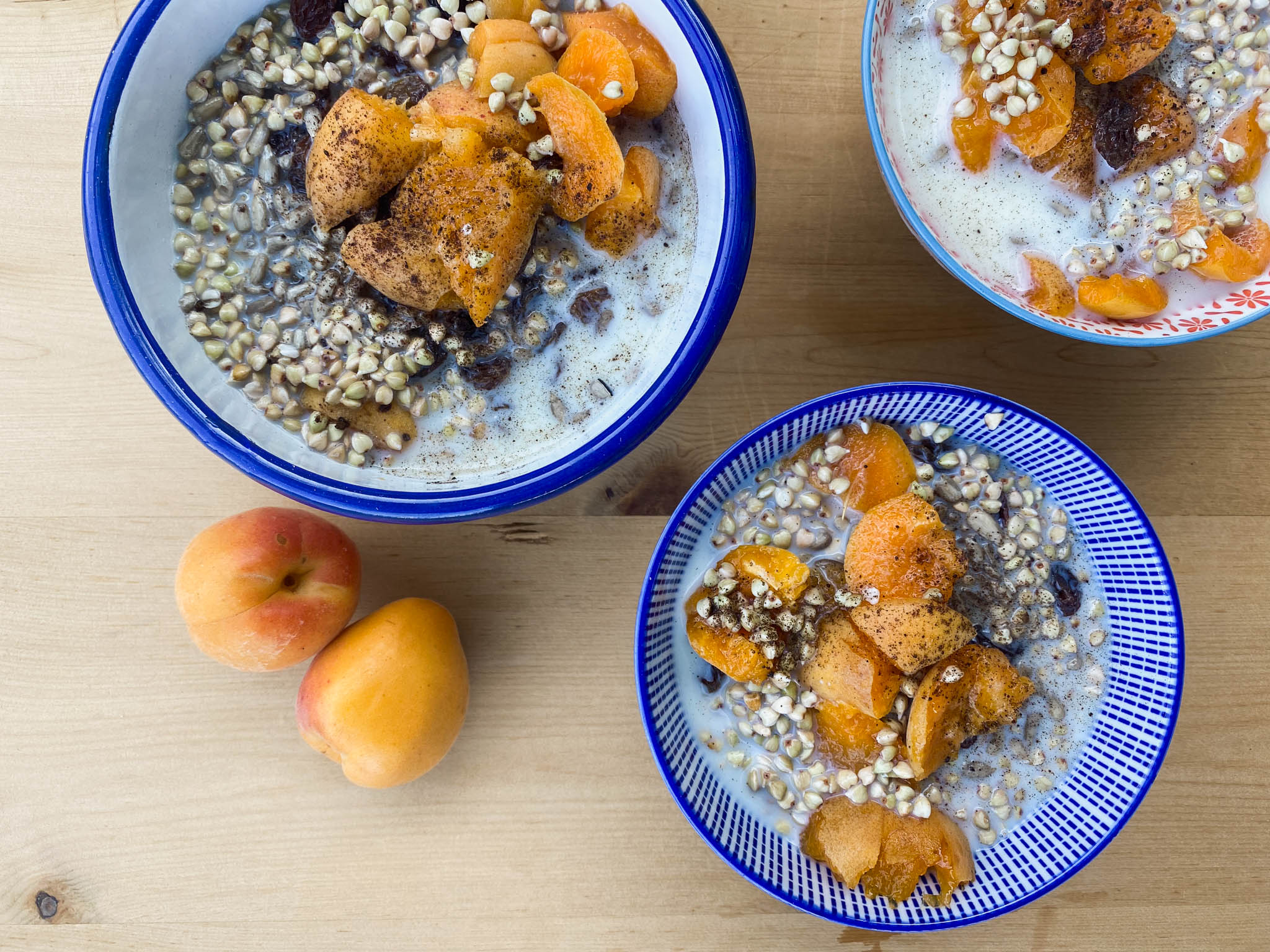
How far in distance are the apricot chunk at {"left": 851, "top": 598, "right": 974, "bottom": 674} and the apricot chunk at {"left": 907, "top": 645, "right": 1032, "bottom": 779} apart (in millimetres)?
29

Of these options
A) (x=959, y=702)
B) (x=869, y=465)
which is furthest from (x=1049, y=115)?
(x=959, y=702)

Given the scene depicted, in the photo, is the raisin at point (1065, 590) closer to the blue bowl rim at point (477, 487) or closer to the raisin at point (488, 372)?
the blue bowl rim at point (477, 487)

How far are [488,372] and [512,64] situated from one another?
0.28 metres

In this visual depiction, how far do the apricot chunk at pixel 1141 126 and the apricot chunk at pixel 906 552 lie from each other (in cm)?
40

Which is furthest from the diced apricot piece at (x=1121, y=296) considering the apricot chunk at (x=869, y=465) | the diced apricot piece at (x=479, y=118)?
the diced apricot piece at (x=479, y=118)

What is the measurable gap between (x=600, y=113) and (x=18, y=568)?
2.84ft

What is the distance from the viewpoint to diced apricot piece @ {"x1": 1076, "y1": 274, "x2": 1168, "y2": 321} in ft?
2.64

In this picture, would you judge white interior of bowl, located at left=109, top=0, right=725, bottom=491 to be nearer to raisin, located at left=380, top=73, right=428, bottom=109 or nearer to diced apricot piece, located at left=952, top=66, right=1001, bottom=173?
raisin, located at left=380, top=73, right=428, bottom=109

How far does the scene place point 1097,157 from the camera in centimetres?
84

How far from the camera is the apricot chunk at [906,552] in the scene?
31.5 inches

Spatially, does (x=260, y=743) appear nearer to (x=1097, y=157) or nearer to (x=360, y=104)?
(x=360, y=104)

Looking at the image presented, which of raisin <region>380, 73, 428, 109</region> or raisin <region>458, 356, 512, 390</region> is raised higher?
raisin <region>380, 73, 428, 109</region>

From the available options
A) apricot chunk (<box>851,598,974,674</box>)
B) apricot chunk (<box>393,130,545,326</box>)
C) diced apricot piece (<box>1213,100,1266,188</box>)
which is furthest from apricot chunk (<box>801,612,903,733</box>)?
diced apricot piece (<box>1213,100,1266,188</box>)

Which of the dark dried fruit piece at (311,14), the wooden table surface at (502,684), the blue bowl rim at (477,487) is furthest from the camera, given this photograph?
the wooden table surface at (502,684)
